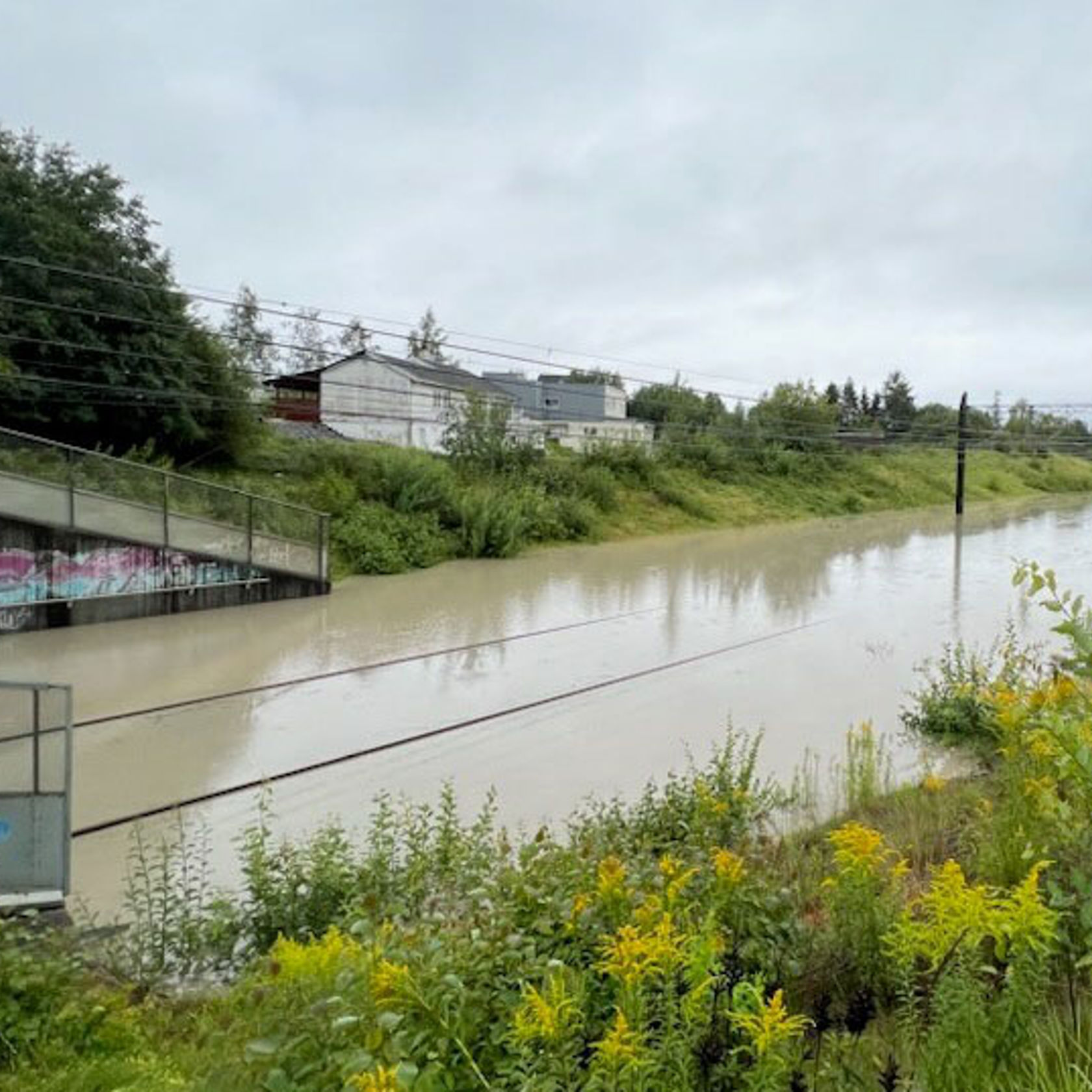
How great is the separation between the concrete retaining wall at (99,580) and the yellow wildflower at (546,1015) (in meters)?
11.2

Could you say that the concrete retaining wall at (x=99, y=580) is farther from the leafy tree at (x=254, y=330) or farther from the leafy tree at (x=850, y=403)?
the leafy tree at (x=850, y=403)

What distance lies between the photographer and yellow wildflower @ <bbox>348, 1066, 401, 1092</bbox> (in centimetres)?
148

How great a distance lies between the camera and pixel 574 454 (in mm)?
28984

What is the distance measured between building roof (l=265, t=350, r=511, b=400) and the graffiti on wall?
16884 millimetres

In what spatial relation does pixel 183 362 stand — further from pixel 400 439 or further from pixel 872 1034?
pixel 872 1034

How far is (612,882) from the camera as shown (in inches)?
93.0

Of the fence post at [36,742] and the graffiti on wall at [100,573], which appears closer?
the fence post at [36,742]

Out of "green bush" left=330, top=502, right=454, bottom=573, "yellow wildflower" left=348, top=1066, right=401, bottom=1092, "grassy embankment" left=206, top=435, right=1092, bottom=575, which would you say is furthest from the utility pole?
"yellow wildflower" left=348, top=1066, right=401, bottom=1092

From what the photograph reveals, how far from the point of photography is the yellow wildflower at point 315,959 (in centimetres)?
227

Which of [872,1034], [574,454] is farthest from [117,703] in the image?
[574,454]

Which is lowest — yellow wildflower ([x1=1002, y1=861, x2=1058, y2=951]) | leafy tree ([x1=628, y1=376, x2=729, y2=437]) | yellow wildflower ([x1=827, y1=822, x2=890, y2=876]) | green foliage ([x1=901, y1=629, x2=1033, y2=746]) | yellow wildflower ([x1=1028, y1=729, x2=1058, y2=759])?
green foliage ([x1=901, y1=629, x2=1033, y2=746])

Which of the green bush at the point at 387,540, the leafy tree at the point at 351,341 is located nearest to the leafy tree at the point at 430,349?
the leafy tree at the point at 351,341

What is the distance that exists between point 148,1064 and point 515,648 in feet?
27.9

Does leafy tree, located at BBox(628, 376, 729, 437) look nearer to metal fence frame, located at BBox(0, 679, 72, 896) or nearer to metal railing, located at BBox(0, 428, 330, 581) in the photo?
metal railing, located at BBox(0, 428, 330, 581)
